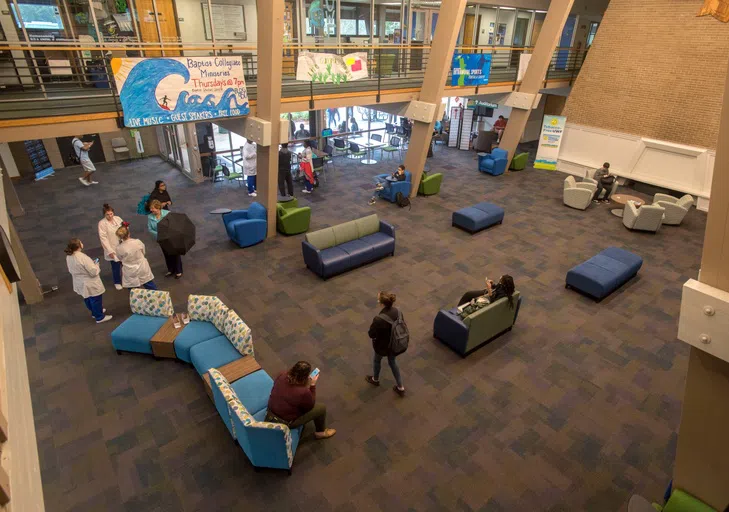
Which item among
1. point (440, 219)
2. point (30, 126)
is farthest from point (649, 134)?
point (30, 126)

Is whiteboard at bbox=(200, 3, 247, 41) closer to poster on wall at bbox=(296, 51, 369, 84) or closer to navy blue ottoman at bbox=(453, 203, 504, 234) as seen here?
poster on wall at bbox=(296, 51, 369, 84)

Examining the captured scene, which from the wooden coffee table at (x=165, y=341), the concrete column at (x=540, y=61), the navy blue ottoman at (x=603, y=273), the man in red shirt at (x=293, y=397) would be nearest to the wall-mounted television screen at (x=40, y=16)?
the wooden coffee table at (x=165, y=341)

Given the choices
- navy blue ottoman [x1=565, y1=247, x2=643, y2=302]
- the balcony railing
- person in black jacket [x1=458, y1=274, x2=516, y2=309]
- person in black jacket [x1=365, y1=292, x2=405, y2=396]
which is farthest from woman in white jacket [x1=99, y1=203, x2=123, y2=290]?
navy blue ottoman [x1=565, y1=247, x2=643, y2=302]

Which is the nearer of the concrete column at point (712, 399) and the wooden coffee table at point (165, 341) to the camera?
the concrete column at point (712, 399)

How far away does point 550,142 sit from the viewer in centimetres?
1625

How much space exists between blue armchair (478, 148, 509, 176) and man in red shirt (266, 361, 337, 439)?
494 inches

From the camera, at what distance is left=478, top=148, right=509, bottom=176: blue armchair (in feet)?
50.3

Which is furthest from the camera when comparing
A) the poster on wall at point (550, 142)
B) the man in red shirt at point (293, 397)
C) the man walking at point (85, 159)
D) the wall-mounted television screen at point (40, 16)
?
the poster on wall at point (550, 142)

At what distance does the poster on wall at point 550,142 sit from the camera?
15898 millimetres

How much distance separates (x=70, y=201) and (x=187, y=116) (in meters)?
5.86

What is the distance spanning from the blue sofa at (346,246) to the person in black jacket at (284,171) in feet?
12.3

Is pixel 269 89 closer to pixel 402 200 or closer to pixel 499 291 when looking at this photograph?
pixel 402 200

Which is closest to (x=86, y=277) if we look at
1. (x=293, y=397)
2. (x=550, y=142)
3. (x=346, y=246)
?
(x=293, y=397)

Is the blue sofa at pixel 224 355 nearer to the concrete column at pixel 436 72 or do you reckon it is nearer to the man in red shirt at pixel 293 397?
the man in red shirt at pixel 293 397
